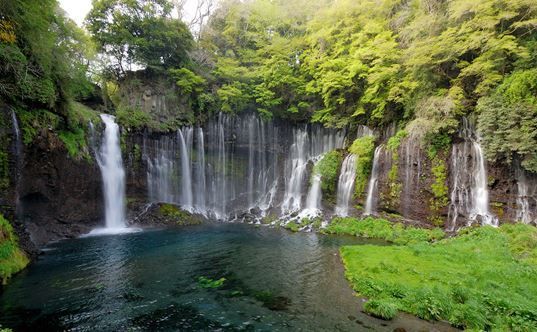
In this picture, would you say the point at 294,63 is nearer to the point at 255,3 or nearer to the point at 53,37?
the point at 255,3

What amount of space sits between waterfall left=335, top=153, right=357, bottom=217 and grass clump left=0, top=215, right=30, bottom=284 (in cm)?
1800

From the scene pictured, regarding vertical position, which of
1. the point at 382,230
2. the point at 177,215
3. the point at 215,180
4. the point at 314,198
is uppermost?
the point at 215,180

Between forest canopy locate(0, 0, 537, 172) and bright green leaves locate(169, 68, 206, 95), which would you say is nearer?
forest canopy locate(0, 0, 537, 172)

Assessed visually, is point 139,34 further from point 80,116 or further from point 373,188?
point 373,188

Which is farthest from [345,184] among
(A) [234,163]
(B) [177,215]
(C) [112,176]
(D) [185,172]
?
(C) [112,176]

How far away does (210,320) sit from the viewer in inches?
270

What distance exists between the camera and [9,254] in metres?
10.2

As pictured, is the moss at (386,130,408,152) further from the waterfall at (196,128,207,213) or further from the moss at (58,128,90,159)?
the moss at (58,128,90,159)

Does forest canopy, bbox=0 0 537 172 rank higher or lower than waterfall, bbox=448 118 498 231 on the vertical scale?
higher

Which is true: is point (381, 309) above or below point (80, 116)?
below

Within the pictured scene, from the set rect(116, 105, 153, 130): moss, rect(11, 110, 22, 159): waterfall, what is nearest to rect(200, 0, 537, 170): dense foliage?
rect(116, 105, 153, 130): moss

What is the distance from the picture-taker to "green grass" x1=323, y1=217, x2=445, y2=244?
15633mm

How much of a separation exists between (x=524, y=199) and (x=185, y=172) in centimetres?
2296

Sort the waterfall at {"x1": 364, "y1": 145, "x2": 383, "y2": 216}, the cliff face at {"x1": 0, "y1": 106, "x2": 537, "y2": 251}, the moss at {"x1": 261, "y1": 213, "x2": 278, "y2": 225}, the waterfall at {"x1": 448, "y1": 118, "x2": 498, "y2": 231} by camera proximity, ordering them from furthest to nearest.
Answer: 1. the moss at {"x1": 261, "y1": 213, "x2": 278, "y2": 225}
2. the waterfall at {"x1": 364, "y1": 145, "x2": 383, "y2": 216}
3. the waterfall at {"x1": 448, "y1": 118, "x2": 498, "y2": 231}
4. the cliff face at {"x1": 0, "y1": 106, "x2": 537, "y2": 251}
